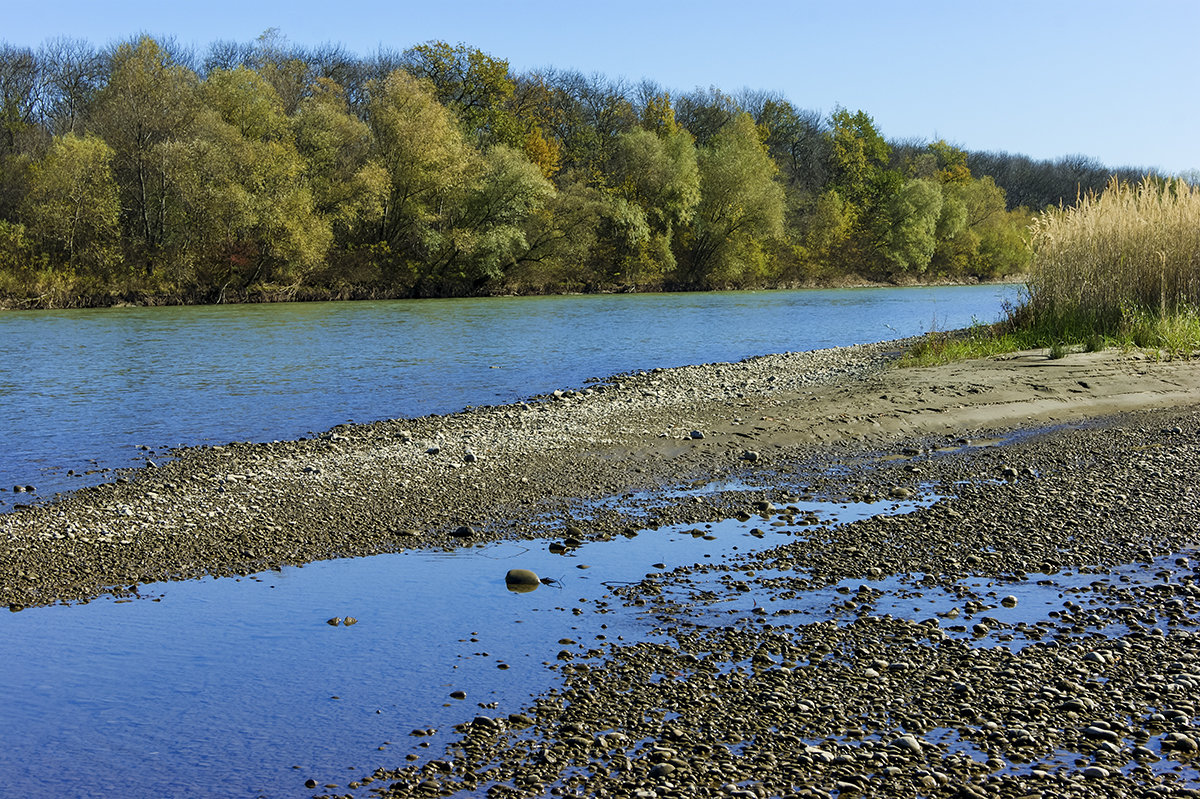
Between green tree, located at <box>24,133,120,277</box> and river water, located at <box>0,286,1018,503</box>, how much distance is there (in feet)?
16.3

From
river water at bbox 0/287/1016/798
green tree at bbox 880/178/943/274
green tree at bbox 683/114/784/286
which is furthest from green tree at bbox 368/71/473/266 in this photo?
green tree at bbox 880/178/943/274

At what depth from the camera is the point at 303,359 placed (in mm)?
27219

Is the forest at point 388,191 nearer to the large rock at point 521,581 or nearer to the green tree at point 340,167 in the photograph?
the green tree at point 340,167

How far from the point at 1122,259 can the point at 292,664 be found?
19.2 metres

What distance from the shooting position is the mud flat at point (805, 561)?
5008 millimetres

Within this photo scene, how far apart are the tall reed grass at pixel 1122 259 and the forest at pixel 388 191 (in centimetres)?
2492

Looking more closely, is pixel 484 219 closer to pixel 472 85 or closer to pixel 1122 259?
pixel 472 85

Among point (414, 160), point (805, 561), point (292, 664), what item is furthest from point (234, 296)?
point (292, 664)

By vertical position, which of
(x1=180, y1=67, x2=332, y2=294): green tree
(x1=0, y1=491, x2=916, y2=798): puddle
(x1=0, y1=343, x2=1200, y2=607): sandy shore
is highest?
(x1=180, y1=67, x2=332, y2=294): green tree

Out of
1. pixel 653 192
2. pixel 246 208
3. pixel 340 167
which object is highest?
pixel 340 167

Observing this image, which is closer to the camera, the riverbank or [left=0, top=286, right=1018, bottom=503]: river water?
[left=0, top=286, right=1018, bottom=503]: river water

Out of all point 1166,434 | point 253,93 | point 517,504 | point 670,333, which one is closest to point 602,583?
point 517,504

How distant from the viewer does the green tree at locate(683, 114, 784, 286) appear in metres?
76.8

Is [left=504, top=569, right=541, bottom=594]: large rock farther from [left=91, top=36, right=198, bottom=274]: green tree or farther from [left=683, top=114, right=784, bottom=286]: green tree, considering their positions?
[left=683, top=114, right=784, bottom=286]: green tree
